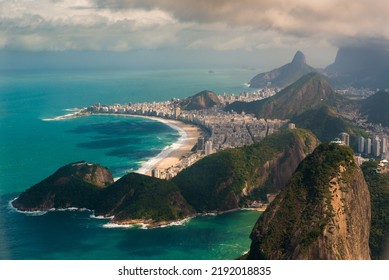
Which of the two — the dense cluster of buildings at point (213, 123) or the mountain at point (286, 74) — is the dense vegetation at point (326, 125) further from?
the mountain at point (286, 74)

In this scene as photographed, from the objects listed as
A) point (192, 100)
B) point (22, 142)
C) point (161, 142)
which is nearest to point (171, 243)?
point (161, 142)

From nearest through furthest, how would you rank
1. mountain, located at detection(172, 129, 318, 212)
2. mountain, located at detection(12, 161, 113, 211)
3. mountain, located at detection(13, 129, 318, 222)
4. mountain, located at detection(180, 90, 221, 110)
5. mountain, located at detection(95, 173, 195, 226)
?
mountain, located at detection(95, 173, 195, 226) → mountain, located at detection(13, 129, 318, 222) → mountain, located at detection(12, 161, 113, 211) → mountain, located at detection(172, 129, 318, 212) → mountain, located at detection(180, 90, 221, 110)

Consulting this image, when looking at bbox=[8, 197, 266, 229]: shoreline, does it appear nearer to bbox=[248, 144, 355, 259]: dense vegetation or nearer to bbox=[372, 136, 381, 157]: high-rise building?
bbox=[248, 144, 355, 259]: dense vegetation

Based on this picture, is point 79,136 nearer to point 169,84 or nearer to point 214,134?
point 214,134

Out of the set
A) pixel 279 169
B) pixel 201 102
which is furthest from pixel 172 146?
pixel 201 102

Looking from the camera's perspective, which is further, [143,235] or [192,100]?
[192,100]

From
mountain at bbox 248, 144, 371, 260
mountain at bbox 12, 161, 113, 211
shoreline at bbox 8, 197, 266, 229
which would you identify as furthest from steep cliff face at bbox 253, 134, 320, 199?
mountain at bbox 12, 161, 113, 211

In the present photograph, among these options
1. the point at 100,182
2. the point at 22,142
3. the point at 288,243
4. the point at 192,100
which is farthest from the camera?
the point at 192,100
